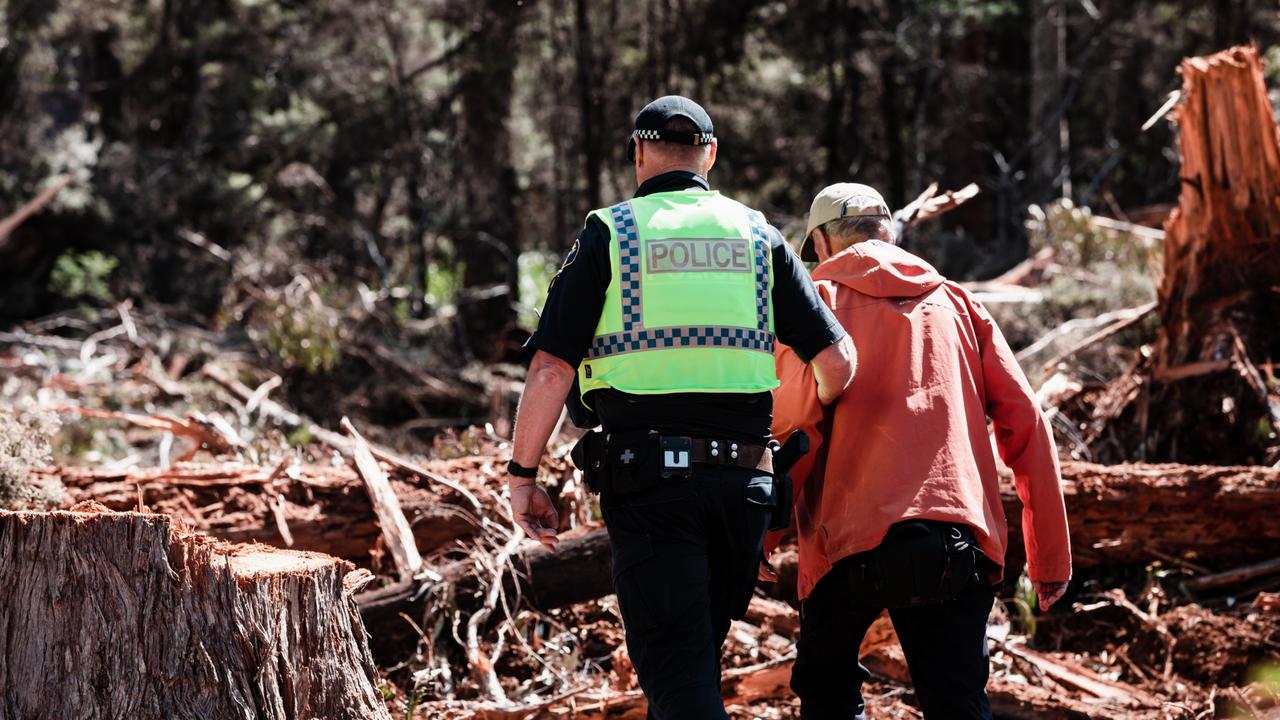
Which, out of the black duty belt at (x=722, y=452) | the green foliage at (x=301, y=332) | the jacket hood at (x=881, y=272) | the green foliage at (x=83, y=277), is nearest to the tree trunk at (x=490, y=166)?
the green foliage at (x=301, y=332)

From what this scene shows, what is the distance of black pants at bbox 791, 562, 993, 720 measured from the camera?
3.35 m

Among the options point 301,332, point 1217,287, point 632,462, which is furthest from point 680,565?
point 301,332

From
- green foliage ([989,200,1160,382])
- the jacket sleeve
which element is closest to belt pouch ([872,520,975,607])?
the jacket sleeve

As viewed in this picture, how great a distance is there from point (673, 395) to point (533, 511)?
527mm

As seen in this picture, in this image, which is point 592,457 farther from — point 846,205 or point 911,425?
point 846,205

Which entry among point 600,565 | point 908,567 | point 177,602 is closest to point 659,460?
point 908,567

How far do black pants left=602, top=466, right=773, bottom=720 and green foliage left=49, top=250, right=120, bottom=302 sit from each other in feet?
40.9

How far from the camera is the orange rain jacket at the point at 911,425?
11.0 feet

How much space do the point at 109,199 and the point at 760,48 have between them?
8.76 metres

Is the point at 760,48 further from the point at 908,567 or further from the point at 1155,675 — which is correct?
the point at 908,567

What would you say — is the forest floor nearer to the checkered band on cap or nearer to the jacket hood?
the jacket hood

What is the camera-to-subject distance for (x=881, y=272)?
3529 mm

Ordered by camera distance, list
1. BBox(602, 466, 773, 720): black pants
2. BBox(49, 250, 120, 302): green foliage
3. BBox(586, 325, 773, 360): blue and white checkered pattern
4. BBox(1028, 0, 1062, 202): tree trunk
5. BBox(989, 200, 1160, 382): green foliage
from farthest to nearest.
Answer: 1. BBox(1028, 0, 1062, 202): tree trunk
2. BBox(49, 250, 120, 302): green foliage
3. BBox(989, 200, 1160, 382): green foliage
4. BBox(586, 325, 773, 360): blue and white checkered pattern
5. BBox(602, 466, 773, 720): black pants

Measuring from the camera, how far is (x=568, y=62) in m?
15.7
